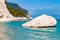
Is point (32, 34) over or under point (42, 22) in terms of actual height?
under

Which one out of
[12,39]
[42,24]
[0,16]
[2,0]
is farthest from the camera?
[2,0]

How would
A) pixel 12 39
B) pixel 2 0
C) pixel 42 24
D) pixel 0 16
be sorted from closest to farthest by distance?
pixel 12 39 → pixel 42 24 → pixel 0 16 → pixel 2 0

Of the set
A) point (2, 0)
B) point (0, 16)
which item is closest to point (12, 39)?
point (0, 16)

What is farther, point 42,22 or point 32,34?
point 42,22

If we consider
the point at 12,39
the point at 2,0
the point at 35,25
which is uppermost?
the point at 2,0

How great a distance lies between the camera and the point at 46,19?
35.2m

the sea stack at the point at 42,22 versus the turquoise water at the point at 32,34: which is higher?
the sea stack at the point at 42,22

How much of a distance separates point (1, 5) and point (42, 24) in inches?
1611

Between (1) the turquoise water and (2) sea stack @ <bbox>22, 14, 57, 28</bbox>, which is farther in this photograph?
(2) sea stack @ <bbox>22, 14, 57, 28</bbox>

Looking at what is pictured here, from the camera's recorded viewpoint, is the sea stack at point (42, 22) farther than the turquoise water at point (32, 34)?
Yes

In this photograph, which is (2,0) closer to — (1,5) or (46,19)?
(1,5)

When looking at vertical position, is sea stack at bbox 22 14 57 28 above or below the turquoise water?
above

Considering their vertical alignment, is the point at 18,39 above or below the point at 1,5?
below

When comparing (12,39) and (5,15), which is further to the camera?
(5,15)
